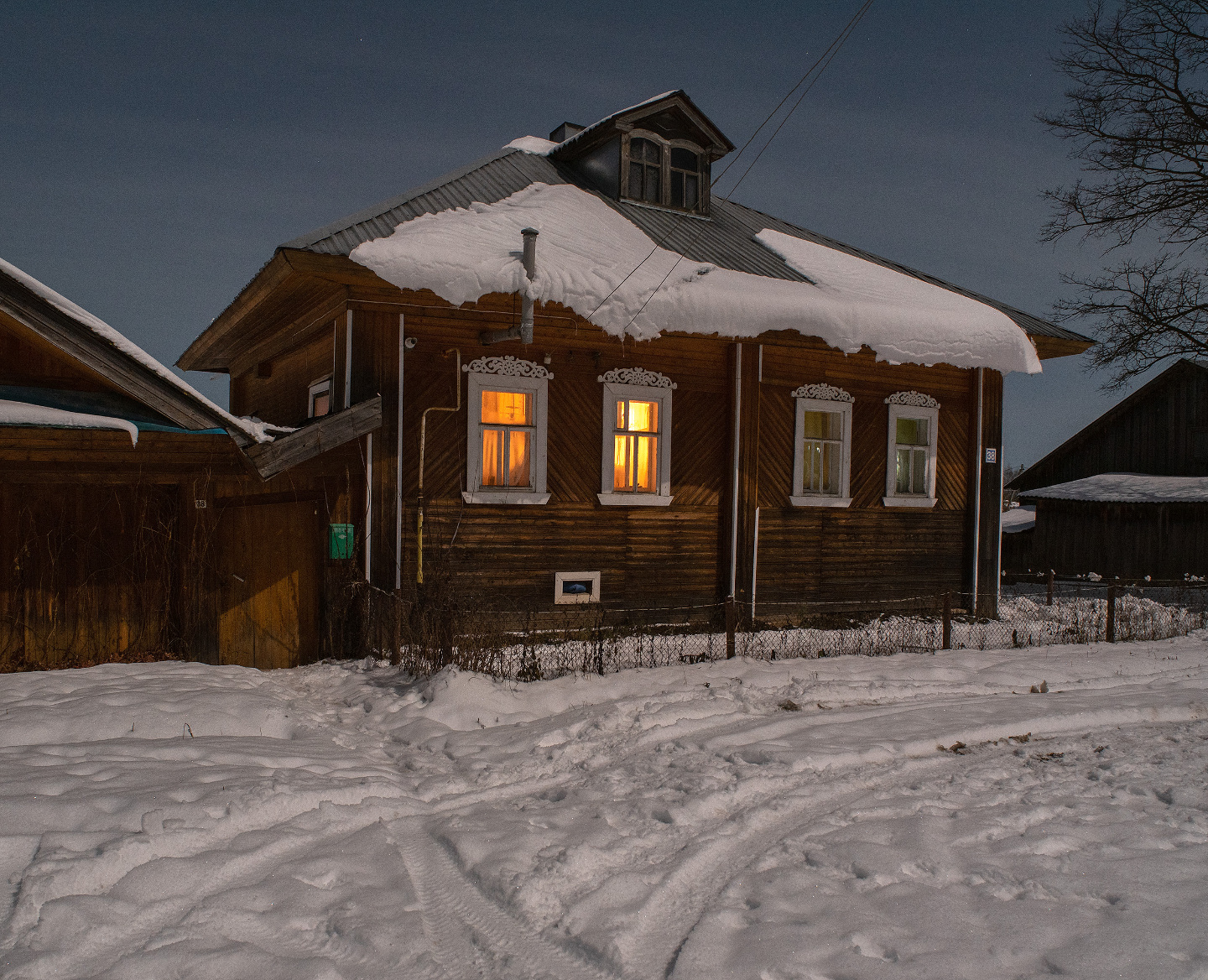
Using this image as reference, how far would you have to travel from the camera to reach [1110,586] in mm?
13289

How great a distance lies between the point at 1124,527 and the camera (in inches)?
978

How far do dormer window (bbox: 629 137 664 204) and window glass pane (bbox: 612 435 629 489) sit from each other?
4.96 m

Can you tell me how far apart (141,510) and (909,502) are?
451 inches

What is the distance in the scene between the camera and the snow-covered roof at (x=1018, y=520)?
28703 mm

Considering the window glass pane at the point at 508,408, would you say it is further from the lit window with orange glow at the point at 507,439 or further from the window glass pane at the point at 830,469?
the window glass pane at the point at 830,469

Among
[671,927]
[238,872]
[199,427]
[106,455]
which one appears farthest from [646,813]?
[106,455]

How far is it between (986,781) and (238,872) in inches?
190

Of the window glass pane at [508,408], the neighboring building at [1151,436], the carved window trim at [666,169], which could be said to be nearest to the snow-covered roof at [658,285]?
the carved window trim at [666,169]

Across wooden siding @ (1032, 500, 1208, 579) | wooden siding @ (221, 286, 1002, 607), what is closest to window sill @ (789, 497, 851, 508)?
wooden siding @ (221, 286, 1002, 607)

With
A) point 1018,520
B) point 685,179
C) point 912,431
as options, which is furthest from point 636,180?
point 1018,520

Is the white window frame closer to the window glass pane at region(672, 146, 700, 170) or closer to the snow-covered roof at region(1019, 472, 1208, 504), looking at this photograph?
the window glass pane at region(672, 146, 700, 170)

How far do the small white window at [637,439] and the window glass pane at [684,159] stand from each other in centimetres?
A: 510

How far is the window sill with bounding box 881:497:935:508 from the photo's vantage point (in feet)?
46.9

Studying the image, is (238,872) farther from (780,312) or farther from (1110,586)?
(1110,586)
